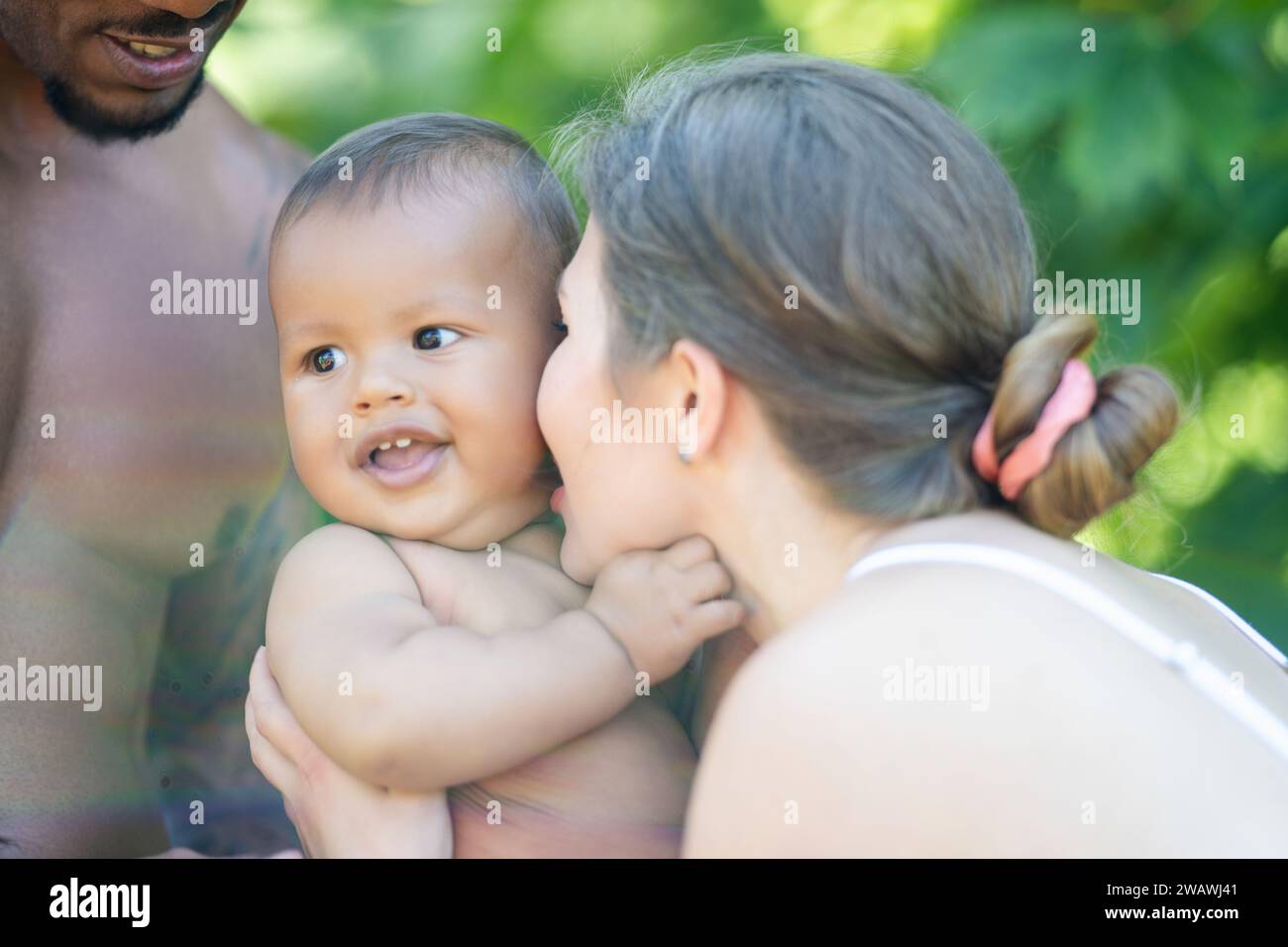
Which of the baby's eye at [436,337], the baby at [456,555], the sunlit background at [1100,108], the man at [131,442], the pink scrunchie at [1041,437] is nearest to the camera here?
the pink scrunchie at [1041,437]

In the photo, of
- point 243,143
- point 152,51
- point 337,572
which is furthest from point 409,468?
point 243,143

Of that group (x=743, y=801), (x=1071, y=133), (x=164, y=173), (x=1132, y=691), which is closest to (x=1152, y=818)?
(x=1132, y=691)

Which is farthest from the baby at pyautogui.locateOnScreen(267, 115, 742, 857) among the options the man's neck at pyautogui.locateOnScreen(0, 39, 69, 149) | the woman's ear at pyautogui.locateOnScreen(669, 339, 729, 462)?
the man's neck at pyautogui.locateOnScreen(0, 39, 69, 149)

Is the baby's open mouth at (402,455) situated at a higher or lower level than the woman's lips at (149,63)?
lower

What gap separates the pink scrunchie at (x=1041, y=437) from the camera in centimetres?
108

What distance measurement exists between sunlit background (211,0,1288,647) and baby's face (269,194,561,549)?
21.0 inches

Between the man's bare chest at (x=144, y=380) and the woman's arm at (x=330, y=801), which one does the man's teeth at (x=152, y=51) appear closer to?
the man's bare chest at (x=144, y=380)

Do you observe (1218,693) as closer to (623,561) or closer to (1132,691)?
(1132,691)

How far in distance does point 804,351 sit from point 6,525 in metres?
0.96

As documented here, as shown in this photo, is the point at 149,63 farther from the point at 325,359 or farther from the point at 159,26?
the point at 325,359

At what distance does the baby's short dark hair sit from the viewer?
130 cm

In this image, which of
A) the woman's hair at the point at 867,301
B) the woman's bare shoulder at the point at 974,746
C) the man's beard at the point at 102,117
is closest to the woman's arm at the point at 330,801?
the woman's bare shoulder at the point at 974,746

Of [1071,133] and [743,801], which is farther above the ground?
[1071,133]

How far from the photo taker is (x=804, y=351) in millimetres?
1093
